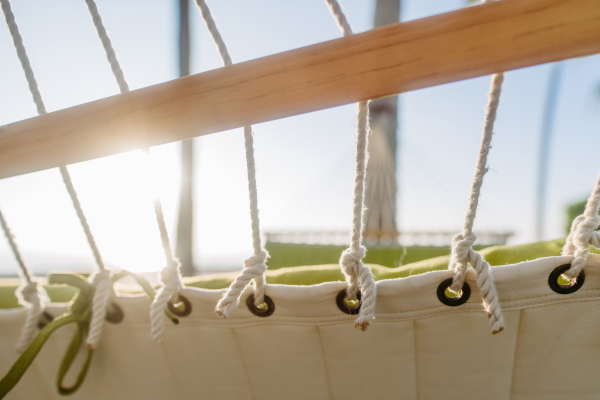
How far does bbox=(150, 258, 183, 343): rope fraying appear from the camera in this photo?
0.35 meters

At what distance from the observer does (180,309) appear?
14.9 inches

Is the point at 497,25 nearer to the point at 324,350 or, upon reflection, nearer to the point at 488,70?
the point at 488,70

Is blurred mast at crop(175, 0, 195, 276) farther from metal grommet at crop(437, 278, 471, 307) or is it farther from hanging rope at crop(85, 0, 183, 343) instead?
metal grommet at crop(437, 278, 471, 307)

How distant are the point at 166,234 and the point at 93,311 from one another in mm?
141

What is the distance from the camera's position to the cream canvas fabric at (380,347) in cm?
30

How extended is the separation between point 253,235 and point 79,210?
0.76 feet

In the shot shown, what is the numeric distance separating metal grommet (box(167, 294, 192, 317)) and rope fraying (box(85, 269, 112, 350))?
0.28 feet

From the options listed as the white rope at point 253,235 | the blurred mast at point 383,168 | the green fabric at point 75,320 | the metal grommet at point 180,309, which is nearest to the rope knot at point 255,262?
the white rope at point 253,235

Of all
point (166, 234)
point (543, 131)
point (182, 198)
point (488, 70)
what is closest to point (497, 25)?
point (488, 70)

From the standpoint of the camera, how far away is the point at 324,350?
0.35 metres

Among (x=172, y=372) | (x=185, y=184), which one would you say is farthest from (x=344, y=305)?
(x=185, y=184)

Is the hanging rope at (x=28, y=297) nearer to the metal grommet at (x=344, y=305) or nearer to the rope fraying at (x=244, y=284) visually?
the rope fraying at (x=244, y=284)

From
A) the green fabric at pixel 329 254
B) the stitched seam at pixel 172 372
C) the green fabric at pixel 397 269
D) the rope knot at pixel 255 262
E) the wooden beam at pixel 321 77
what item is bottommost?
the stitched seam at pixel 172 372

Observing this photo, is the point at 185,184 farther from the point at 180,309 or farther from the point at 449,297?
the point at 449,297
